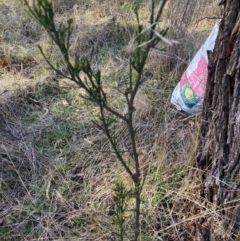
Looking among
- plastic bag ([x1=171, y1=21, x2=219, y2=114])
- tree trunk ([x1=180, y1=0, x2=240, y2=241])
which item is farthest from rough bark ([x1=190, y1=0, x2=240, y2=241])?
plastic bag ([x1=171, y1=21, x2=219, y2=114])

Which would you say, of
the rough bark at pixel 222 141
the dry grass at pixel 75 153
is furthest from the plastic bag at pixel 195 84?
the rough bark at pixel 222 141

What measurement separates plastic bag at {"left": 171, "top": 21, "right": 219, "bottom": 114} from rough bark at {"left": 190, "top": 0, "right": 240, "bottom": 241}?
1.63 feet

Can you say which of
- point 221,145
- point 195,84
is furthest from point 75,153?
point 221,145

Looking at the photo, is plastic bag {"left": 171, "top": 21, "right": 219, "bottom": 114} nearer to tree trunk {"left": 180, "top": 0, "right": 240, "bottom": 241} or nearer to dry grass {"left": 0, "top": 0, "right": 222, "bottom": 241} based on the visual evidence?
dry grass {"left": 0, "top": 0, "right": 222, "bottom": 241}

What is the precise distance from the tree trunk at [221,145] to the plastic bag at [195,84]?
50 centimetres

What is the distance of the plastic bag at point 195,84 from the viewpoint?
198 centimetres

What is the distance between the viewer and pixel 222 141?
4.66 feet

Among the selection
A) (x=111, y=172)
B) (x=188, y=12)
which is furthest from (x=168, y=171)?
(x=188, y=12)

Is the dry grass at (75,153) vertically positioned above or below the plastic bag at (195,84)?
below

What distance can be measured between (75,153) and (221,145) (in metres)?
0.86

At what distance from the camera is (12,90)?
2.53 m

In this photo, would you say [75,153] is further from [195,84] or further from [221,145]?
[221,145]

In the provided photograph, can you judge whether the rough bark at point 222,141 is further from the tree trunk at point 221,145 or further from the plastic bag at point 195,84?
Answer: the plastic bag at point 195,84

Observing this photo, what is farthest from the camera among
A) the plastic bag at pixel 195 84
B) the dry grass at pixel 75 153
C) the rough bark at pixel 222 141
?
the plastic bag at pixel 195 84
